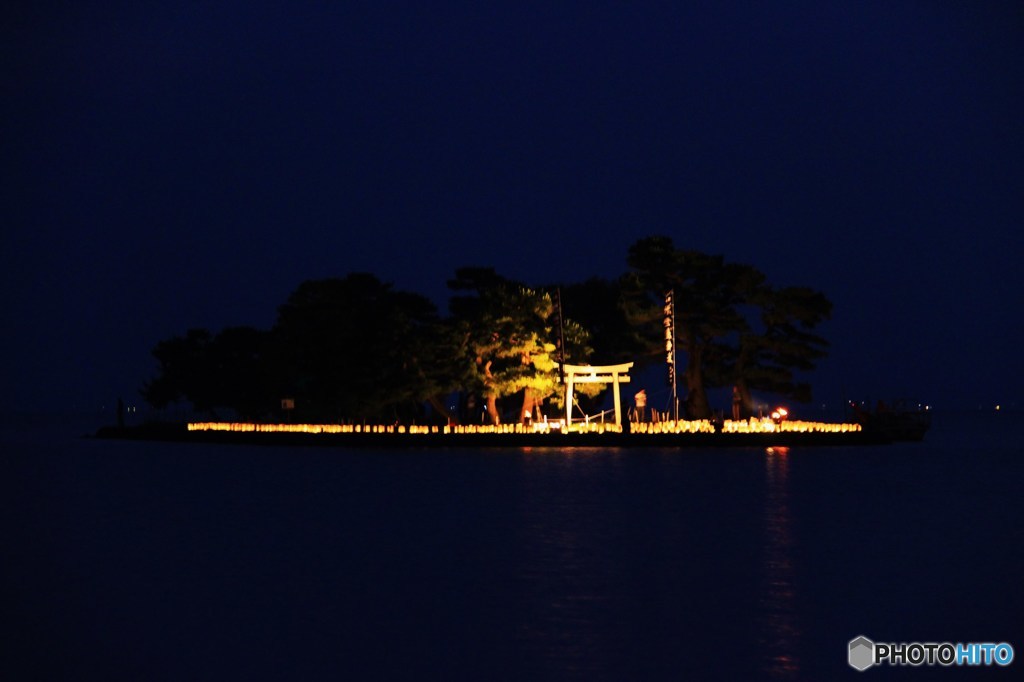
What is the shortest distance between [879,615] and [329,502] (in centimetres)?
1633

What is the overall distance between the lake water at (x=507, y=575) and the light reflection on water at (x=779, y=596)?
0.17ft

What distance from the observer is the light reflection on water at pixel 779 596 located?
1151 centimetres

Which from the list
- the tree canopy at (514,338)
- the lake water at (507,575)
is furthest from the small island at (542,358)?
the lake water at (507,575)

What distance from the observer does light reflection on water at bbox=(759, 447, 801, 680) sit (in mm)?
11508

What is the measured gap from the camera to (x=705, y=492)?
28500mm

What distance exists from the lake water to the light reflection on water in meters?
0.05

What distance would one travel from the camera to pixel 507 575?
16.6 m

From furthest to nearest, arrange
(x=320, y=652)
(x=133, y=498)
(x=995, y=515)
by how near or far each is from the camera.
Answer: (x=133, y=498) < (x=995, y=515) < (x=320, y=652)

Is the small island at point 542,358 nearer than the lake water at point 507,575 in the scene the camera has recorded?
No

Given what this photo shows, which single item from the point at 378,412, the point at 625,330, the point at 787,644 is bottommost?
the point at 787,644

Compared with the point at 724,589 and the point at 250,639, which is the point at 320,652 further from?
the point at 724,589

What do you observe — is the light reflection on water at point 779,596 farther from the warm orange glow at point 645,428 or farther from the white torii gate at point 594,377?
the white torii gate at point 594,377

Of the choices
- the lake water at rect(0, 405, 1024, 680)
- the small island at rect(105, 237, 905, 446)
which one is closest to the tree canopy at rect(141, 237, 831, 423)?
the small island at rect(105, 237, 905, 446)

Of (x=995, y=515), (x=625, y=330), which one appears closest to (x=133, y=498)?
(x=995, y=515)
